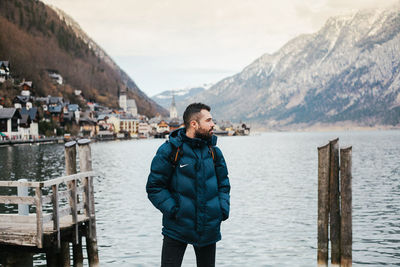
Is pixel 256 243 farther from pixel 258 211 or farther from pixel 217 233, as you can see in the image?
pixel 217 233

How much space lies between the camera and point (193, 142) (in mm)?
8703

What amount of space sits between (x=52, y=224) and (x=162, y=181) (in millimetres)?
Answer: 5697

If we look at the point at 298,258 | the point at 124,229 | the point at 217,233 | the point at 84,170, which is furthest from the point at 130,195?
the point at 217,233

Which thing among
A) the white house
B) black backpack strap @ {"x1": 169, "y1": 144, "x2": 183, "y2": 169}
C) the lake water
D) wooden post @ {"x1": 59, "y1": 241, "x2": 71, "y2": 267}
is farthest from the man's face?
the white house

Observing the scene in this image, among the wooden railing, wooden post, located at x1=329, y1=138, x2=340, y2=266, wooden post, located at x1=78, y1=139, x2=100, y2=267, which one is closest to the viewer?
the wooden railing

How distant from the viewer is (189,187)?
866cm

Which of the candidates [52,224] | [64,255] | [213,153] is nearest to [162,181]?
[213,153]

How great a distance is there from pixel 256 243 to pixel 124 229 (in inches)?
265

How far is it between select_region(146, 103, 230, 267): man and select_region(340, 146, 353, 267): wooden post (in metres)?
5.88

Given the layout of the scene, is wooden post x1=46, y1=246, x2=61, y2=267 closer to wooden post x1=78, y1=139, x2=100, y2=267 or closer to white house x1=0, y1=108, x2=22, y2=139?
wooden post x1=78, y1=139, x2=100, y2=267

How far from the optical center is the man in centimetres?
866

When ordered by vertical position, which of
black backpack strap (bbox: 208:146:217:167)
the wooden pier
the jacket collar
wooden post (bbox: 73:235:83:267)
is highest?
the jacket collar

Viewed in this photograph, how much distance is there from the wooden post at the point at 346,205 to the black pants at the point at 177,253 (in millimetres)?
5983

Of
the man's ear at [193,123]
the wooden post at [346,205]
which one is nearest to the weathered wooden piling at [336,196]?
the wooden post at [346,205]
